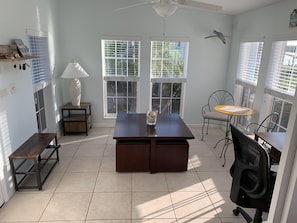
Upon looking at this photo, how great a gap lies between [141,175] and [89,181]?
73cm

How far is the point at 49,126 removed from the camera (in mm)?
4172

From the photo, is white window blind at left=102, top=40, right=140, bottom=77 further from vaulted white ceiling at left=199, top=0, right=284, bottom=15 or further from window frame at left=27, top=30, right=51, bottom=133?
vaulted white ceiling at left=199, top=0, right=284, bottom=15

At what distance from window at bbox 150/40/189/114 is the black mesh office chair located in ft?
9.88

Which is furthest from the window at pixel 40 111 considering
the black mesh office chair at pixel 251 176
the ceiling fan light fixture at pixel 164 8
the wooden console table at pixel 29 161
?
the black mesh office chair at pixel 251 176

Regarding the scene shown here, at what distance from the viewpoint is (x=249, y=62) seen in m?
4.14

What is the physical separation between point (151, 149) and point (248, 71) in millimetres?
2471

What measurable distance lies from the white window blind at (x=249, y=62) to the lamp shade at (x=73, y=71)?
3121 mm

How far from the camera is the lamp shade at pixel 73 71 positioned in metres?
4.19

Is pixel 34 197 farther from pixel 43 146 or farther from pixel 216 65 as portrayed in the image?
pixel 216 65

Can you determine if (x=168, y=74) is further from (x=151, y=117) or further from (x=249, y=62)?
(x=151, y=117)

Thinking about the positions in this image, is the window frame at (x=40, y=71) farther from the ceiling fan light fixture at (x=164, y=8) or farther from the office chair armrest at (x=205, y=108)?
the office chair armrest at (x=205, y=108)

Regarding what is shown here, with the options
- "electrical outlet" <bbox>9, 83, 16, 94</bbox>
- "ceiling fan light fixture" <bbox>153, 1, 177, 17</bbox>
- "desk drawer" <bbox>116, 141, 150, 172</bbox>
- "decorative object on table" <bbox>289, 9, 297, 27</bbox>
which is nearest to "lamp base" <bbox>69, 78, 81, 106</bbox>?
"electrical outlet" <bbox>9, 83, 16, 94</bbox>

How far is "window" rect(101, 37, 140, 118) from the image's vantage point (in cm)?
469

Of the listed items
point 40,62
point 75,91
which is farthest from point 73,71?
point 40,62
